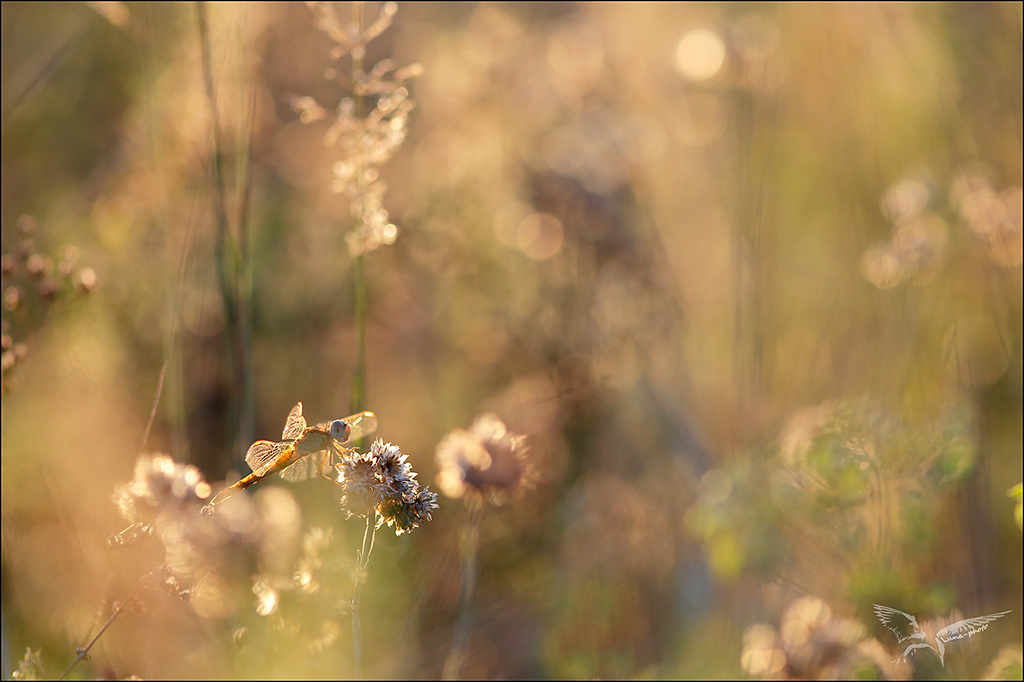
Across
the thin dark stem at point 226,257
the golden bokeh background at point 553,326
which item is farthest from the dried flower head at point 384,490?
the thin dark stem at point 226,257

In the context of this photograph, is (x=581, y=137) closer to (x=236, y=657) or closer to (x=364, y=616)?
(x=364, y=616)

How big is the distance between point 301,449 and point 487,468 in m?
0.64

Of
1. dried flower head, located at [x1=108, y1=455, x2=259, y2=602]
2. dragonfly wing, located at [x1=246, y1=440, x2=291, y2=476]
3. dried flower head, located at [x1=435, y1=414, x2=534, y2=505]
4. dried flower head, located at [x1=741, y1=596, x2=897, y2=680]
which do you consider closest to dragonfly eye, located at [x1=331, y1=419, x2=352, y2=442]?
dragonfly wing, located at [x1=246, y1=440, x2=291, y2=476]

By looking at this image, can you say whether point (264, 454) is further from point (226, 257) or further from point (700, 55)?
point (700, 55)

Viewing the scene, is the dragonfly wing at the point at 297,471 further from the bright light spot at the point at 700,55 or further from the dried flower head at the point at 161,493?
the bright light spot at the point at 700,55

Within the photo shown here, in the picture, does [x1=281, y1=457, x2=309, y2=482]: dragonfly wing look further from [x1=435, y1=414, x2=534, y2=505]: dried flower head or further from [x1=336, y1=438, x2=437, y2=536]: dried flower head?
[x1=435, y1=414, x2=534, y2=505]: dried flower head

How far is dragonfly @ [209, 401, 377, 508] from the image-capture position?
106cm

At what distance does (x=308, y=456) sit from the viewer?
1141 mm

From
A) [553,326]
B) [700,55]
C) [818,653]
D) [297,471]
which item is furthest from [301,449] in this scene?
[700,55]

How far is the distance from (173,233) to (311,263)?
0.66m

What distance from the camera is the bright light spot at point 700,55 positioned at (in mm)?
3318

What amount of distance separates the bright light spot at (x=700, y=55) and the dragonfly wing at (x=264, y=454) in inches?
109

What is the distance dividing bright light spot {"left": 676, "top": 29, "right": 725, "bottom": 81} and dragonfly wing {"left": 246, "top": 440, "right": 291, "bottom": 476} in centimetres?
278

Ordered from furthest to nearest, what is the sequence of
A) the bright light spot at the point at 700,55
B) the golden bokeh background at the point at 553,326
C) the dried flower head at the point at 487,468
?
the bright light spot at the point at 700,55
the golden bokeh background at the point at 553,326
the dried flower head at the point at 487,468
